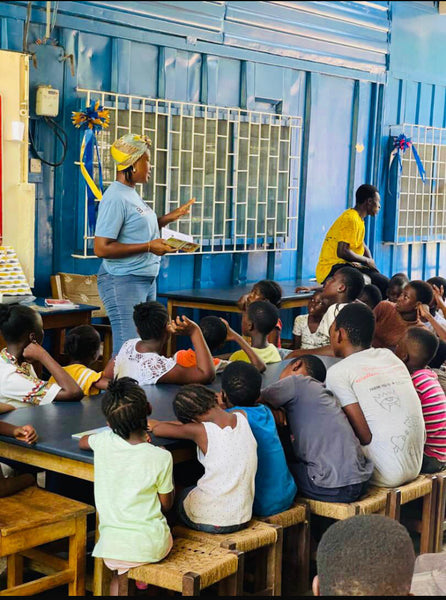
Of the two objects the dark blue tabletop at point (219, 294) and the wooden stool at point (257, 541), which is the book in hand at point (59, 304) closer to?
the dark blue tabletop at point (219, 294)

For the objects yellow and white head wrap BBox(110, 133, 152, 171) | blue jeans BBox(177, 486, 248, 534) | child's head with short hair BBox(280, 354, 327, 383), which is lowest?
blue jeans BBox(177, 486, 248, 534)

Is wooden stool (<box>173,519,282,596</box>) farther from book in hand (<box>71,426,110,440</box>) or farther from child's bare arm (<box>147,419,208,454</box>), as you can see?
book in hand (<box>71,426,110,440</box>)

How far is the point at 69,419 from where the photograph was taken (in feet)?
13.0

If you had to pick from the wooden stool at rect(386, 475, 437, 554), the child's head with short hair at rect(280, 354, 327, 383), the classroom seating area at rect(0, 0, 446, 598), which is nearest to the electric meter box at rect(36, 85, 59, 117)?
the classroom seating area at rect(0, 0, 446, 598)

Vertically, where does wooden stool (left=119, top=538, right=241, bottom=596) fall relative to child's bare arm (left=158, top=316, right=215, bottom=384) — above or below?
below

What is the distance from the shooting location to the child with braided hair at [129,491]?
338 cm

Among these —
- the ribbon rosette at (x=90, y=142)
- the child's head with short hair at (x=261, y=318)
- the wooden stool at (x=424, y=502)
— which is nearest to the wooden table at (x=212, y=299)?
the ribbon rosette at (x=90, y=142)

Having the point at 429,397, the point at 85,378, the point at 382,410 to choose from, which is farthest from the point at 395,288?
the point at 85,378

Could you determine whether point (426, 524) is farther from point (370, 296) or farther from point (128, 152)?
point (128, 152)

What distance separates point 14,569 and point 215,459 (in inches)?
36.9

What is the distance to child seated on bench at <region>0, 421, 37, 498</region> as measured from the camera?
3.61 metres

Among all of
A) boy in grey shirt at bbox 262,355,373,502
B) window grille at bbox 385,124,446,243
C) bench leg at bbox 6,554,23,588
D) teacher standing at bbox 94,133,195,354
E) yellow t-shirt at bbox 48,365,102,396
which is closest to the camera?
bench leg at bbox 6,554,23,588

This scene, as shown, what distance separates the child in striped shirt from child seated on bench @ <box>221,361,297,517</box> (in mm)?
1057

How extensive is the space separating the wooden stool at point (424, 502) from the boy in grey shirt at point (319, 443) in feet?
0.60
